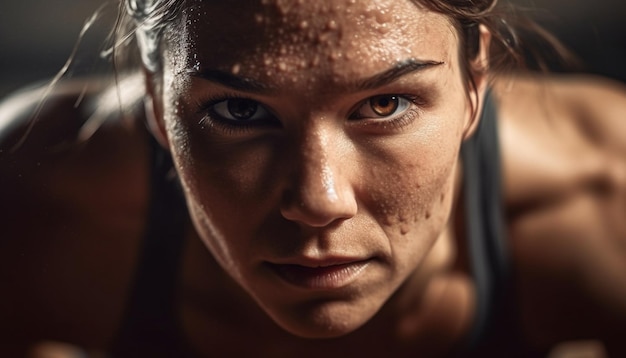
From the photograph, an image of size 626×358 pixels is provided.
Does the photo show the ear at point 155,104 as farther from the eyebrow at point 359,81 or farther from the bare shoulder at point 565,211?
the bare shoulder at point 565,211

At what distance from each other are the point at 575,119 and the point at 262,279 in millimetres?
329

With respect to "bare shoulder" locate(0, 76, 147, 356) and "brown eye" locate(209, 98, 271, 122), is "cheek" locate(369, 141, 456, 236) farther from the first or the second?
"bare shoulder" locate(0, 76, 147, 356)

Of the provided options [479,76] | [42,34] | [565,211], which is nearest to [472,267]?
[565,211]

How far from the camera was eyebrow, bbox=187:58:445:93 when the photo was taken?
330 mm

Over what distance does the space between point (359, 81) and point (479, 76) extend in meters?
0.09

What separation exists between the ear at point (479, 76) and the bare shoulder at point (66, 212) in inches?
7.7

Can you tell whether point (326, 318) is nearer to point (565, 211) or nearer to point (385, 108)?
point (385, 108)

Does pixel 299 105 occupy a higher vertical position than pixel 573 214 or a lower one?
lower

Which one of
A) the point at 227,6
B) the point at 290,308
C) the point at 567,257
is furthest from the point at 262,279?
the point at 567,257

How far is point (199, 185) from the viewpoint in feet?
1.23

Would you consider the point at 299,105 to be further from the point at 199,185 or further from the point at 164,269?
the point at 164,269

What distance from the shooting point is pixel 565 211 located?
60 centimetres

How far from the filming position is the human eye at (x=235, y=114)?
0.35 metres

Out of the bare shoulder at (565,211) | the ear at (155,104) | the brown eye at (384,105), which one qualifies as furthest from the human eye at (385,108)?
the bare shoulder at (565,211)
